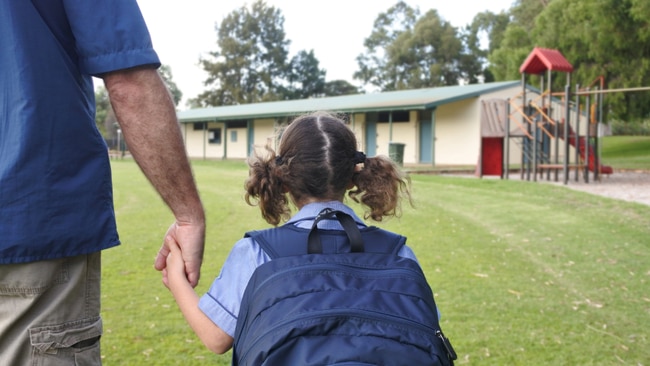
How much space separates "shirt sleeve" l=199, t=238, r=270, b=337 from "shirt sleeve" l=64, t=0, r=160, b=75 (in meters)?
0.57

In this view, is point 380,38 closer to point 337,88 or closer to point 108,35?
point 337,88

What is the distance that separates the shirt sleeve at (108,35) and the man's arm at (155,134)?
36 mm

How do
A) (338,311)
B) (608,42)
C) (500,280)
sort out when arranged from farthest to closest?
(608,42), (500,280), (338,311)

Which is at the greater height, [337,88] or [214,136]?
[337,88]

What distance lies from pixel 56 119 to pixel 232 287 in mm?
629

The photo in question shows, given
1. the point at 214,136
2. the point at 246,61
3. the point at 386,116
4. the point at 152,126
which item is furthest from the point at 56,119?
the point at 246,61

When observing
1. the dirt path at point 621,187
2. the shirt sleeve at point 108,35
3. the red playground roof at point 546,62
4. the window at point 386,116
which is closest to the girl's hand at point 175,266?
the shirt sleeve at point 108,35

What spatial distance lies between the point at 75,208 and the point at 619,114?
82.3ft

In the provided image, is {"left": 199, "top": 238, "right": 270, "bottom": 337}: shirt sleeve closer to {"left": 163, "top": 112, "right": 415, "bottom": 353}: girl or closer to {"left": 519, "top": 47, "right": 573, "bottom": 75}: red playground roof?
{"left": 163, "top": 112, "right": 415, "bottom": 353}: girl

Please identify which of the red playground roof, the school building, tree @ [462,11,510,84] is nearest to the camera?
the red playground roof

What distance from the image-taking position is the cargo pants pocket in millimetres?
1621

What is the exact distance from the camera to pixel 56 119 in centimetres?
164

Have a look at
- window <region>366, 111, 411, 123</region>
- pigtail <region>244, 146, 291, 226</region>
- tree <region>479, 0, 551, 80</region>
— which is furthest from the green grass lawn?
tree <region>479, 0, 551, 80</region>

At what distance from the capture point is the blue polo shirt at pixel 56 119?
160cm
